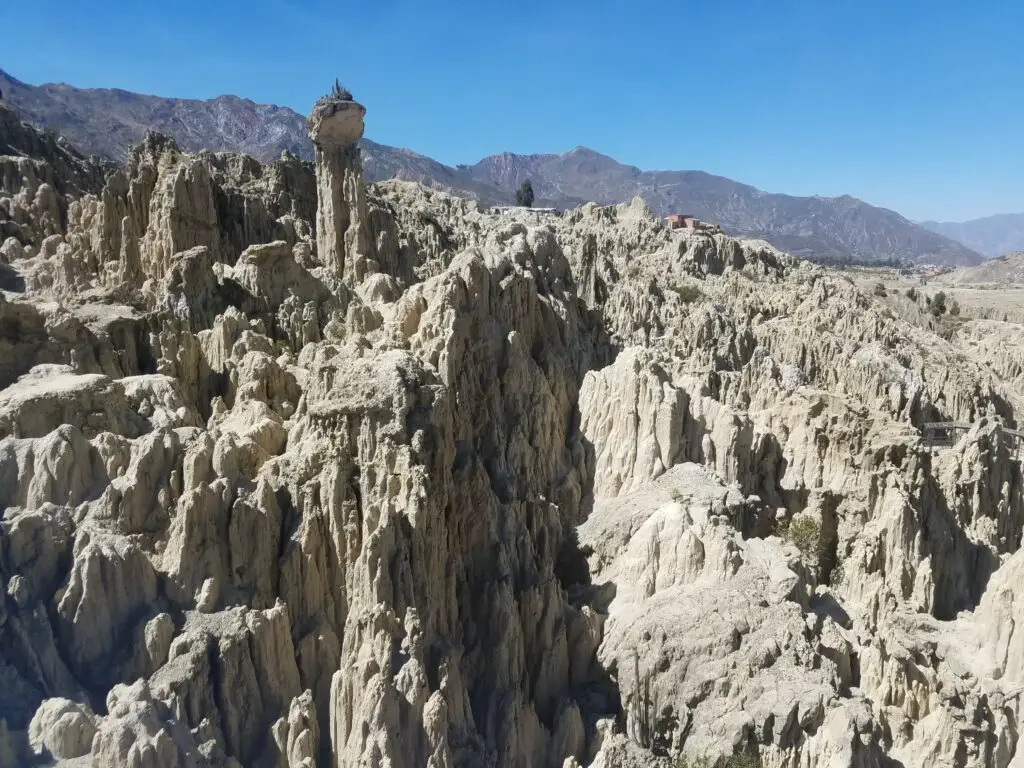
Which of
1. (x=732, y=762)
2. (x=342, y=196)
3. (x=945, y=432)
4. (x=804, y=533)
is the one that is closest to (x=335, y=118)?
(x=342, y=196)

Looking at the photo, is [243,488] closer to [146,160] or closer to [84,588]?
[84,588]

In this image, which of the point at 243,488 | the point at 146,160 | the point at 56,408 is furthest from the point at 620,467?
the point at 146,160

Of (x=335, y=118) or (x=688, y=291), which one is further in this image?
(x=688, y=291)

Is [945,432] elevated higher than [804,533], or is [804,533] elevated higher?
[945,432]

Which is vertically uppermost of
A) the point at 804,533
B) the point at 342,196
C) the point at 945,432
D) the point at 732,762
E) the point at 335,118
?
the point at 335,118

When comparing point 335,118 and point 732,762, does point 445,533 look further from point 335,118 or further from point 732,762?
point 335,118

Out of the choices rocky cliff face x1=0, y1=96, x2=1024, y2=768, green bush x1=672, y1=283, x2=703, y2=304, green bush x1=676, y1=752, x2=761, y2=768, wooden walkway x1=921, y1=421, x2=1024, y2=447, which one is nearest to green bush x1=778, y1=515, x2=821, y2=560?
rocky cliff face x1=0, y1=96, x2=1024, y2=768

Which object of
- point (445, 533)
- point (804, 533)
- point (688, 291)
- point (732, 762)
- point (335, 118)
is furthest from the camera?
point (688, 291)

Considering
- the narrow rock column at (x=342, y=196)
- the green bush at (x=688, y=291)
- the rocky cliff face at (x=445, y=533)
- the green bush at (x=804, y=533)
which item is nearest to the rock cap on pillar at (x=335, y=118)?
the narrow rock column at (x=342, y=196)

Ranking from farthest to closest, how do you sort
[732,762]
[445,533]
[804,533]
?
1. [804,533]
2. [445,533]
3. [732,762]
